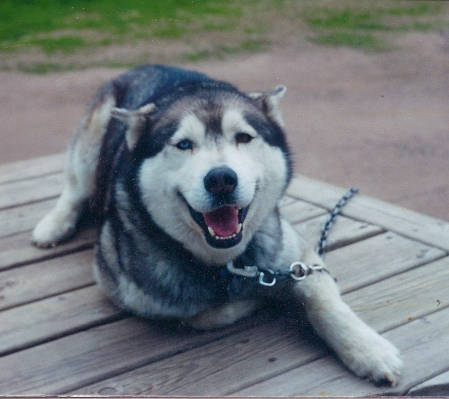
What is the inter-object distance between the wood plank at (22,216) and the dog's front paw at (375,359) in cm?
186

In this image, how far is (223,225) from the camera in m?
2.02

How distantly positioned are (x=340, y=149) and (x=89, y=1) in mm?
2339

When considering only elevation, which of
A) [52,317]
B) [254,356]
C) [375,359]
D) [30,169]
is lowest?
[30,169]

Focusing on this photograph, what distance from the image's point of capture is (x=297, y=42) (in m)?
7.53

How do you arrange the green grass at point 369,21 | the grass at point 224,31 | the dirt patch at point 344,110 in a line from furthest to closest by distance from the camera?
1. the grass at point 224,31
2. the green grass at point 369,21
3. the dirt patch at point 344,110

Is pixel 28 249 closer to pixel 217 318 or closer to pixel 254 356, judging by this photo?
pixel 217 318

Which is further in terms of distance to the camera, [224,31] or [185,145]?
[224,31]

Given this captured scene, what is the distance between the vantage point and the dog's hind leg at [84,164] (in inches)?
122

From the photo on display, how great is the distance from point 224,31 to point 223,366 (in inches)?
189

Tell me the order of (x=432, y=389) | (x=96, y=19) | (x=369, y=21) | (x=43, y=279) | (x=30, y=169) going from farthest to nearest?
(x=369, y=21) → (x=96, y=19) → (x=30, y=169) → (x=43, y=279) → (x=432, y=389)

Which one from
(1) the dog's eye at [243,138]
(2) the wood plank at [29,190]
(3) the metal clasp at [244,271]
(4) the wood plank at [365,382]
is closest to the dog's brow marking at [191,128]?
(1) the dog's eye at [243,138]

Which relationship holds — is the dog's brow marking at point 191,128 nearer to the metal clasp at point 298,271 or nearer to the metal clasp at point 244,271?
the metal clasp at point 244,271

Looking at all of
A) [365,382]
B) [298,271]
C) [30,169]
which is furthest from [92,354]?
[30,169]

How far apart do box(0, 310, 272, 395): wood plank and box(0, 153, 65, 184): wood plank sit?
184 cm
